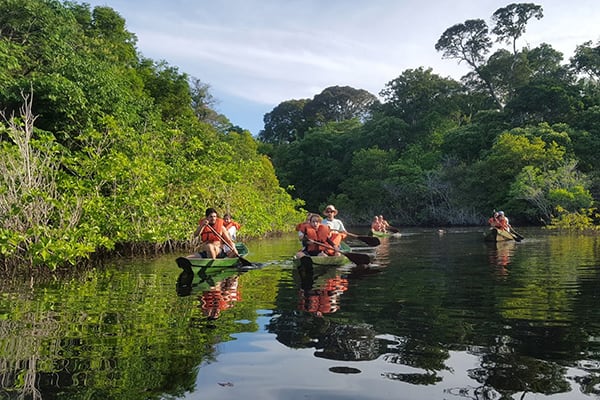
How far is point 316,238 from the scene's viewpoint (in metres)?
10.7

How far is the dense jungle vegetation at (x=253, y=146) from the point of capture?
10234 mm

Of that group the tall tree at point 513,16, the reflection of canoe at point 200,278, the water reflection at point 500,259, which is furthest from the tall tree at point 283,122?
the reflection of canoe at point 200,278

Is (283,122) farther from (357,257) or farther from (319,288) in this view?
(319,288)

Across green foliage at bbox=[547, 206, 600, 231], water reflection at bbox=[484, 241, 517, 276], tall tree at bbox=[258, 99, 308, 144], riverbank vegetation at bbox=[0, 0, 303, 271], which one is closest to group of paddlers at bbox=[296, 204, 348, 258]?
water reflection at bbox=[484, 241, 517, 276]

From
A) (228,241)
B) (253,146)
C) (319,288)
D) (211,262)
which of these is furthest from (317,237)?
(253,146)

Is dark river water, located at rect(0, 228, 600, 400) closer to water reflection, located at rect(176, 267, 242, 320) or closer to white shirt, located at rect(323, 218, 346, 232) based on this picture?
water reflection, located at rect(176, 267, 242, 320)

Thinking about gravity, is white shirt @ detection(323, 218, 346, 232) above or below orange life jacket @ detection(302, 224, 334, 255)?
above

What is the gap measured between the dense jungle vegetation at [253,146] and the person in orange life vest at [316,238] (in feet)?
12.8

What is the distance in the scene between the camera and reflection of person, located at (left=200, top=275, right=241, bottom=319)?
233 inches

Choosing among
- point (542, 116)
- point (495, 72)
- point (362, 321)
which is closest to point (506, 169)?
point (542, 116)

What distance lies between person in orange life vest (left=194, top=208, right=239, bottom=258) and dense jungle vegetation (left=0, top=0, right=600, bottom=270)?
1.86 meters

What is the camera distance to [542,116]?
36.1 meters

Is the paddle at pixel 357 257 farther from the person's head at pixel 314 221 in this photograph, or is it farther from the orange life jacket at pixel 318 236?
the person's head at pixel 314 221

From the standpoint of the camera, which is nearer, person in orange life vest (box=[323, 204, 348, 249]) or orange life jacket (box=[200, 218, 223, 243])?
orange life jacket (box=[200, 218, 223, 243])
